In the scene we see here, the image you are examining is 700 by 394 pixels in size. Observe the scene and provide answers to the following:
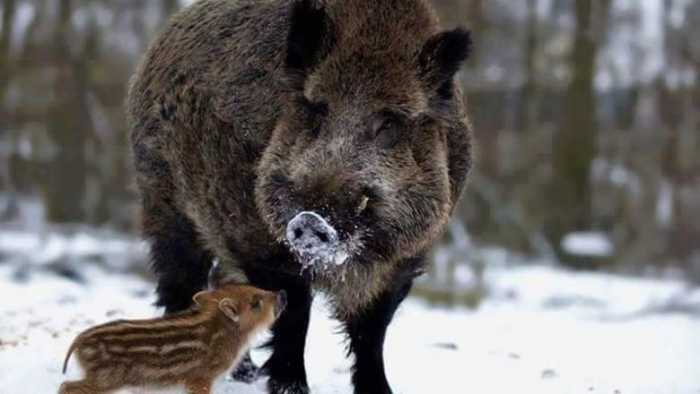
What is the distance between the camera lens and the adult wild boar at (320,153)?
452cm

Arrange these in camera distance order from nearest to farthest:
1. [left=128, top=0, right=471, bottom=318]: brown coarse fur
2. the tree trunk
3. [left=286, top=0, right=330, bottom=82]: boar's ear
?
[left=128, top=0, right=471, bottom=318]: brown coarse fur → [left=286, top=0, right=330, bottom=82]: boar's ear → the tree trunk

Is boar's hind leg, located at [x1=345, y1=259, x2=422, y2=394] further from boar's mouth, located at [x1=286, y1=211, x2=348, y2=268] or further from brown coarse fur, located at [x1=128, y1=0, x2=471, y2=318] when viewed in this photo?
boar's mouth, located at [x1=286, y1=211, x2=348, y2=268]

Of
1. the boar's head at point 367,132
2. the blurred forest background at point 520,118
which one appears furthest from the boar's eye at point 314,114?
the blurred forest background at point 520,118

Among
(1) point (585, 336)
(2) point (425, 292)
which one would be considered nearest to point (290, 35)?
(1) point (585, 336)

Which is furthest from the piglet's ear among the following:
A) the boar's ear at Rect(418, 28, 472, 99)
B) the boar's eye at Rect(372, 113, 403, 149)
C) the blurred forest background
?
the blurred forest background

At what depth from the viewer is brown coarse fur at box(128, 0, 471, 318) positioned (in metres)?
4.57

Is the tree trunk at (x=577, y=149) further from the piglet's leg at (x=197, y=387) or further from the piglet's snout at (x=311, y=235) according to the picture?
the piglet's snout at (x=311, y=235)

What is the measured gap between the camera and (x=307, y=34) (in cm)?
496

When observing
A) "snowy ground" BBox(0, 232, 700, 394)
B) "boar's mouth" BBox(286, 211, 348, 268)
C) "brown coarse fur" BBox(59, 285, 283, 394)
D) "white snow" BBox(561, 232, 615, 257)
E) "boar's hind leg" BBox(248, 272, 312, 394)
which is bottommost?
"white snow" BBox(561, 232, 615, 257)

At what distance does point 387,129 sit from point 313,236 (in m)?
0.87

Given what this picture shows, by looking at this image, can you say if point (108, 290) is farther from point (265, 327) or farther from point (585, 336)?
point (265, 327)

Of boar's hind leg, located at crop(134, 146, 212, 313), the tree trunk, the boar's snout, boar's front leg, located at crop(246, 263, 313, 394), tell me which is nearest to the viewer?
the boar's snout

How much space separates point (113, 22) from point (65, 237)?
685cm

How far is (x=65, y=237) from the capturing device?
15.0 meters
